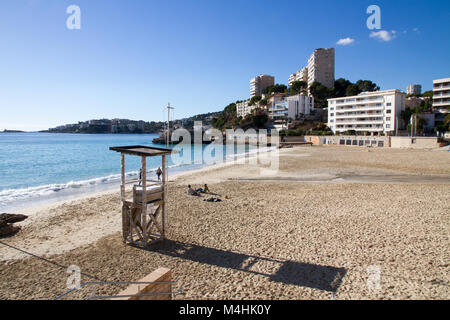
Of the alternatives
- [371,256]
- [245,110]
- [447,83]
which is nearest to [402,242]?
[371,256]

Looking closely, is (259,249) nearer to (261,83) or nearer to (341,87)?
(341,87)

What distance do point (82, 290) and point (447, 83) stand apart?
79759 millimetres

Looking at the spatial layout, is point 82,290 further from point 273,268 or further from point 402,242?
point 402,242

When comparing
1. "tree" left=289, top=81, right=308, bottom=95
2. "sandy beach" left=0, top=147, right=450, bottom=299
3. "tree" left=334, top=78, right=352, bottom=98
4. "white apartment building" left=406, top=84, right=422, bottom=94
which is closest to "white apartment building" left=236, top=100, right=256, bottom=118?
"tree" left=289, top=81, right=308, bottom=95

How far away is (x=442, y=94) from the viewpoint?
204ft

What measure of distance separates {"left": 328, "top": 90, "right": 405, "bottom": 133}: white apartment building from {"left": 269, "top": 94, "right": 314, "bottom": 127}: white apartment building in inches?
696

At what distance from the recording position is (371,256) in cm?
670

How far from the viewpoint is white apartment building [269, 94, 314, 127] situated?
301 ft

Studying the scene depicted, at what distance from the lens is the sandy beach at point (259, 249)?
17.9 ft

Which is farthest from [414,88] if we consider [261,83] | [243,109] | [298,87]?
[243,109]

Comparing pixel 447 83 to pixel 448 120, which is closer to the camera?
pixel 448 120

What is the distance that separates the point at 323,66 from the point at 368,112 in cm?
4733

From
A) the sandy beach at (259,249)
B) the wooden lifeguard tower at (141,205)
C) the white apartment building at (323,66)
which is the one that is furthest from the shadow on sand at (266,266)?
the white apartment building at (323,66)
